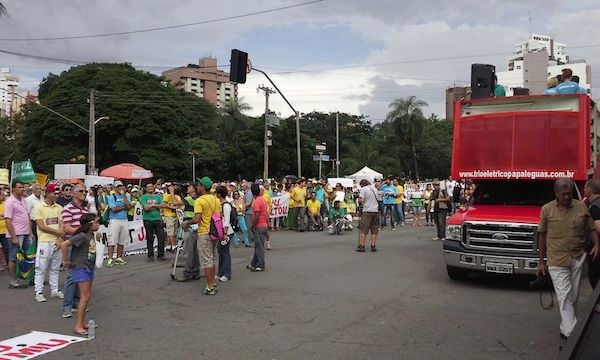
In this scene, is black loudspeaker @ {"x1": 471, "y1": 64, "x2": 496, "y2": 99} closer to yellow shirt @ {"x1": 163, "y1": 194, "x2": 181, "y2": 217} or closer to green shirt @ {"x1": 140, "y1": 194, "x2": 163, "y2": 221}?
green shirt @ {"x1": 140, "y1": 194, "x2": 163, "y2": 221}

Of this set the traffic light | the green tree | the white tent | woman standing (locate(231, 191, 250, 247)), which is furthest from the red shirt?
the green tree

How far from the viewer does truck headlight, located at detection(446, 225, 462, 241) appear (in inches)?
363

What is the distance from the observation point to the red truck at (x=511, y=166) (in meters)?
8.80

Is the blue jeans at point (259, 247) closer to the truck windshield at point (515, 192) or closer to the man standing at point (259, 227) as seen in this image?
the man standing at point (259, 227)

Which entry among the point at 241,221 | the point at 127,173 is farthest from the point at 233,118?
the point at 241,221

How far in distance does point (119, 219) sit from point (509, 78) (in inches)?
2204

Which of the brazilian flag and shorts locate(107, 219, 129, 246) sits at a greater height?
shorts locate(107, 219, 129, 246)

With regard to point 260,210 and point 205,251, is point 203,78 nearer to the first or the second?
point 260,210

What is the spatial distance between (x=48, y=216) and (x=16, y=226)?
1.55 metres

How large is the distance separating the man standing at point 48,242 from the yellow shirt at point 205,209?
2.06 m

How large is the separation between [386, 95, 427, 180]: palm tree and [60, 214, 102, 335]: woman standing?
6194 cm

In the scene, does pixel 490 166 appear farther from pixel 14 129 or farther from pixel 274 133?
pixel 14 129

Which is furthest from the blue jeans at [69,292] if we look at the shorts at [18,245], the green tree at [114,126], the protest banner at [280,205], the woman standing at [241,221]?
the green tree at [114,126]

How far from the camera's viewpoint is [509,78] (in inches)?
2363
